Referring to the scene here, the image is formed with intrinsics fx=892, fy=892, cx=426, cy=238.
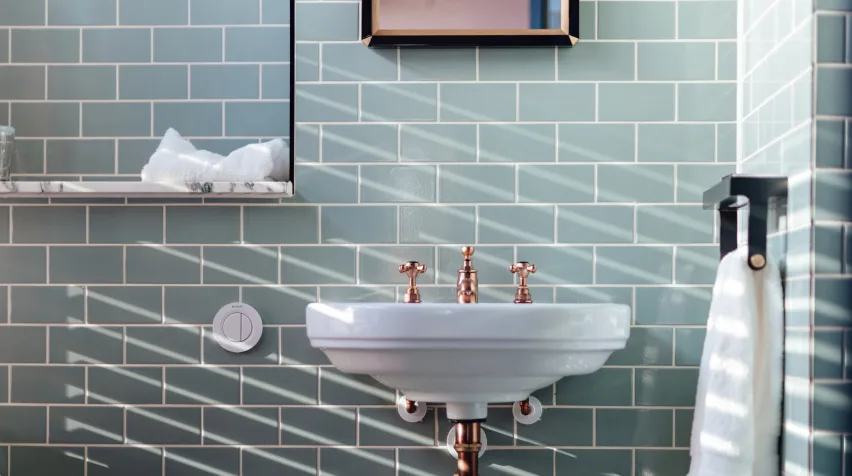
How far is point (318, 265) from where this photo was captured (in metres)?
1.96

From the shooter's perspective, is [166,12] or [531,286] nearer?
[531,286]

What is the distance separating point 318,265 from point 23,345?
68 cm

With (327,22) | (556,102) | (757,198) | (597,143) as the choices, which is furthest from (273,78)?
(757,198)

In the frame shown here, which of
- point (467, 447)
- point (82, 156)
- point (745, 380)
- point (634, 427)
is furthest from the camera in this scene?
point (82, 156)

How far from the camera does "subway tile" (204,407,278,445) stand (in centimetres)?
196

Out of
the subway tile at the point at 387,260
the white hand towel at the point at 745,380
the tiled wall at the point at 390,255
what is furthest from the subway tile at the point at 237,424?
the white hand towel at the point at 745,380

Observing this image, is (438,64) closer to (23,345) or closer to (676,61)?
(676,61)

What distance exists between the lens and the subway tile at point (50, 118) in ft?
6.75

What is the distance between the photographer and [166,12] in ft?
6.80

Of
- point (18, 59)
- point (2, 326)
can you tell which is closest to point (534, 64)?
point (18, 59)

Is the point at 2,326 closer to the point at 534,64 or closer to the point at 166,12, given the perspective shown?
the point at 166,12

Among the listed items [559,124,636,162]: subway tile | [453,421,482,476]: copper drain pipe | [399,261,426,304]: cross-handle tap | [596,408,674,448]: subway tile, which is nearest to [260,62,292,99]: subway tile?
[399,261,426,304]: cross-handle tap

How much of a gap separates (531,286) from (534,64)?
1.60ft

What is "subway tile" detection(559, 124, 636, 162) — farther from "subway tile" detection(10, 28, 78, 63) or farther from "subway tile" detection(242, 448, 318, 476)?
"subway tile" detection(10, 28, 78, 63)
